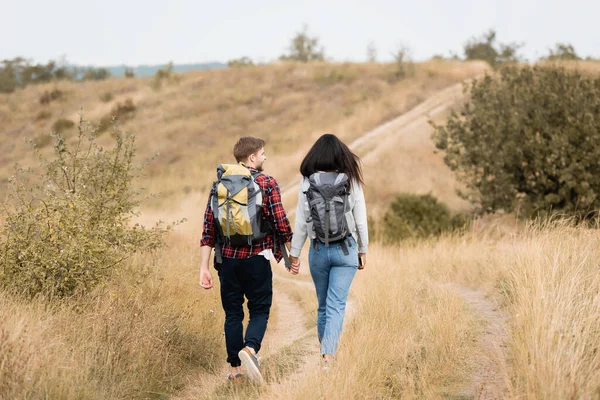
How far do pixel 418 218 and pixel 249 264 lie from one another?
1421 cm

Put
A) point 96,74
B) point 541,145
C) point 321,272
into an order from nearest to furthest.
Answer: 1. point 321,272
2. point 541,145
3. point 96,74

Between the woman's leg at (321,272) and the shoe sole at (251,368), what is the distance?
0.72 metres

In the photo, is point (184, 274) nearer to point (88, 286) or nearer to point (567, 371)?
point (88, 286)

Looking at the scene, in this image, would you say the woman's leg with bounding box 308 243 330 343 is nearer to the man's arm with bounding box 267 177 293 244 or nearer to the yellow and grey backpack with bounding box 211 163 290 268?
the man's arm with bounding box 267 177 293 244

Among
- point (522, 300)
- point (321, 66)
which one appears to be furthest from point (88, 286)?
point (321, 66)

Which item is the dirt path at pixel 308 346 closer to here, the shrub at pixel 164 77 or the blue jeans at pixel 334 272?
the blue jeans at pixel 334 272

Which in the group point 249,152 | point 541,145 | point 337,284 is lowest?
point 337,284

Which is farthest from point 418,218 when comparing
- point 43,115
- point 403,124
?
point 43,115

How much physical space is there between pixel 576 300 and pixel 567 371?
1385mm

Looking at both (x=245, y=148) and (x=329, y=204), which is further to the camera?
(x=245, y=148)

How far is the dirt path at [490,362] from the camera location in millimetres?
4734

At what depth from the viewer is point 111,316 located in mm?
5863

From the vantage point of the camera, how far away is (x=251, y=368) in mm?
5207

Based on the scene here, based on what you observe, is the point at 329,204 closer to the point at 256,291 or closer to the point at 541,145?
the point at 256,291
